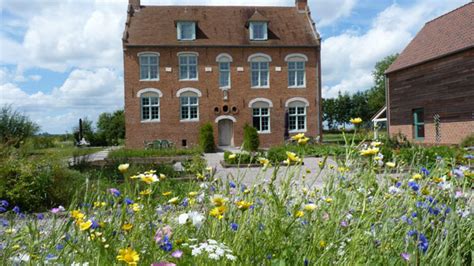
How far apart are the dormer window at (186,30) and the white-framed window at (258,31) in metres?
3.88

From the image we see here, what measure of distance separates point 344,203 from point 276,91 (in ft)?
79.6

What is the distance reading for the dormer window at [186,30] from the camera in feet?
86.1

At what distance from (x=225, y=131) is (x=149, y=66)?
21.6ft

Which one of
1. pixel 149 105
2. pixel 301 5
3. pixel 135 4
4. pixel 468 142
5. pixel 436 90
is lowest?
pixel 468 142

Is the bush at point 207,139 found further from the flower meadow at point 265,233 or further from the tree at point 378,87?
the tree at point 378,87

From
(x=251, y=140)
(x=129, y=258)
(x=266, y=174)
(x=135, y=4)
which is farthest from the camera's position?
(x=135, y=4)

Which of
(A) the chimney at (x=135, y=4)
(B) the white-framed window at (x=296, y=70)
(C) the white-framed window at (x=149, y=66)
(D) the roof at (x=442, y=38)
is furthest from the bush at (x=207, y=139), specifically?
(D) the roof at (x=442, y=38)

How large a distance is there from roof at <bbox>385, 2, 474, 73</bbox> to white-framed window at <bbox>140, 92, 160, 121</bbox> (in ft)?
49.0

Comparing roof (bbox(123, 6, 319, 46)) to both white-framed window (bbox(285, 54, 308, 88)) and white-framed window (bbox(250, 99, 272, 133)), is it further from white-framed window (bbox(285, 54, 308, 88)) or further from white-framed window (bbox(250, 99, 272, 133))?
white-framed window (bbox(250, 99, 272, 133))

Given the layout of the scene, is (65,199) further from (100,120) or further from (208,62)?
(100,120)

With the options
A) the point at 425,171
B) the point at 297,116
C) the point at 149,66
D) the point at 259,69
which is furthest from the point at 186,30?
the point at 425,171

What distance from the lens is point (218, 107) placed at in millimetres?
26109

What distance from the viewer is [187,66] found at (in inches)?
1029

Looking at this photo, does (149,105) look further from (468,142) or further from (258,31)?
(468,142)
